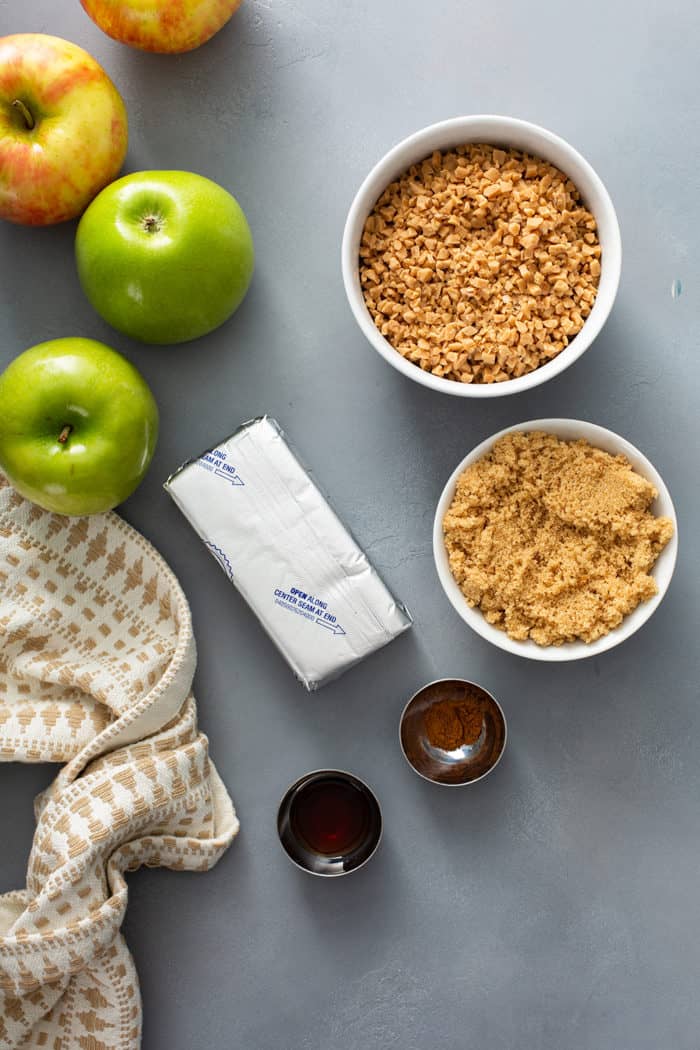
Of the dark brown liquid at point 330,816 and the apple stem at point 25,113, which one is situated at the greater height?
the apple stem at point 25,113

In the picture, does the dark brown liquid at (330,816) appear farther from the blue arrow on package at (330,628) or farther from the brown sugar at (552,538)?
the brown sugar at (552,538)

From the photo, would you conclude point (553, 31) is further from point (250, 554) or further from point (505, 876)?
point (505, 876)

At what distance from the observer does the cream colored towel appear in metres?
1.23

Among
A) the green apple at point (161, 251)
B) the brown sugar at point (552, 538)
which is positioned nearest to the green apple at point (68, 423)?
the green apple at point (161, 251)

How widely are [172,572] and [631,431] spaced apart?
658mm

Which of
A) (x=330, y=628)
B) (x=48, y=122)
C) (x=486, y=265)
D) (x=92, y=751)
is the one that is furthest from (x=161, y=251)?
(x=92, y=751)

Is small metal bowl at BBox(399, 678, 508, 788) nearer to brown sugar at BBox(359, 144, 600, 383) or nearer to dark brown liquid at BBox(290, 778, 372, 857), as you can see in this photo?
dark brown liquid at BBox(290, 778, 372, 857)

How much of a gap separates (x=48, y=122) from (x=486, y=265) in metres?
0.55

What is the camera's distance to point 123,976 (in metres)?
Result: 1.27

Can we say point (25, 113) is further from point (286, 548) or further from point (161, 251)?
point (286, 548)

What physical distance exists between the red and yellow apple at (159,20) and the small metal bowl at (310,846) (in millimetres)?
955

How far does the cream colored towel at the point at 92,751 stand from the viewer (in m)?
1.23

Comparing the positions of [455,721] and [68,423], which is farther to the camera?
[455,721]

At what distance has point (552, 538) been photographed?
119cm
